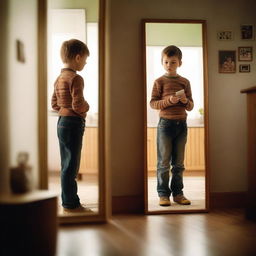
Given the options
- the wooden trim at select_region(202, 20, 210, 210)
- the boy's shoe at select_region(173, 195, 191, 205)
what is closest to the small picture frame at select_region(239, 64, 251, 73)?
the wooden trim at select_region(202, 20, 210, 210)

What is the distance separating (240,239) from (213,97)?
4.47 ft

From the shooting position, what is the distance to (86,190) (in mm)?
3799

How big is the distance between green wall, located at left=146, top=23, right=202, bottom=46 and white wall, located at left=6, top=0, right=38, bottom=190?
1.04 meters

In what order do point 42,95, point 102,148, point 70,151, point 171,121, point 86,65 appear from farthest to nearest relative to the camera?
point 86,65 → point 171,121 → point 70,151 → point 102,148 → point 42,95

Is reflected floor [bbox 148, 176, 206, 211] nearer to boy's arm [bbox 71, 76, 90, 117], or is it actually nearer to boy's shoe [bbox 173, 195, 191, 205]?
boy's shoe [bbox 173, 195, 191, 205]

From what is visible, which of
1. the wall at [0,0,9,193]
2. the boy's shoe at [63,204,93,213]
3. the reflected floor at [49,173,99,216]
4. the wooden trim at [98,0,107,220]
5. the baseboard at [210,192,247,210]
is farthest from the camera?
the baseboard at [210,192,247,210]

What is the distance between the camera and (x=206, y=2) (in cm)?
331

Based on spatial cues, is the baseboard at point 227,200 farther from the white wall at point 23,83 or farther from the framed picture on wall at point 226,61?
the white wall at point 23,83

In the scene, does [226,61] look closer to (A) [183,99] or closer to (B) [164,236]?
(A) [183,99]

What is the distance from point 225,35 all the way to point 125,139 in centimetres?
125

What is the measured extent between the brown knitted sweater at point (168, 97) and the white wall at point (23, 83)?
1.14 metres

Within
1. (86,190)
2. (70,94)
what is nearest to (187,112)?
(70,94)

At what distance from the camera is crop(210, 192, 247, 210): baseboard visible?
3.31m

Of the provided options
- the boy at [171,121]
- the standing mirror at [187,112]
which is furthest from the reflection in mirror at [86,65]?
the boy at [171,121]
